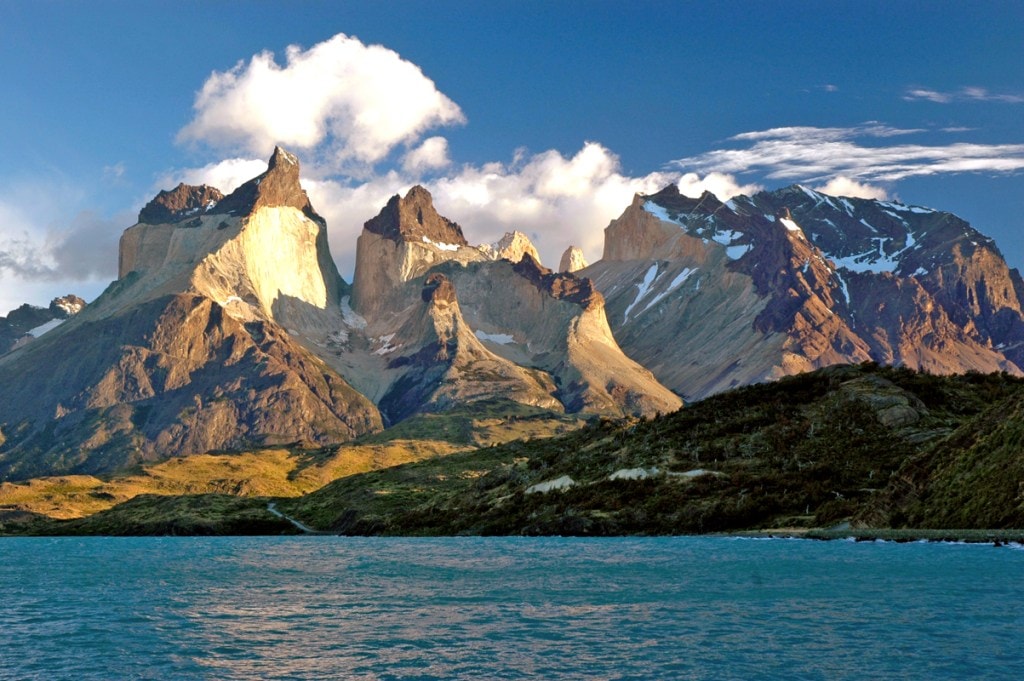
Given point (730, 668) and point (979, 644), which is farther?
point (979, 644)

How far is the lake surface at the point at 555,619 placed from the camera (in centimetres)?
5506

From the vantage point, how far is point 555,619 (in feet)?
242

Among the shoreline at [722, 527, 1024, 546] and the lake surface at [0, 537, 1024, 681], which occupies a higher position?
the shoreline at [722, 527, 1024, 546]

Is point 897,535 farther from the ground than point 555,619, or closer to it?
farther from the ground

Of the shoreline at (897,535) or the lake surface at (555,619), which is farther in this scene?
the shoreline at (897,535)

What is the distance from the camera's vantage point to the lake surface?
5506 centimetres

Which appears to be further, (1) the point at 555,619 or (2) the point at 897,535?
(2) the point at 897,535

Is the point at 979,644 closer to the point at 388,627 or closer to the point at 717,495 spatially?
the point at 388,627

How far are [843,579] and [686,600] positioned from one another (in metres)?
16.5

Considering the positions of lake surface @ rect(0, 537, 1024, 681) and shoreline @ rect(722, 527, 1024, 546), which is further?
shoreline @ rect(722, 527, 1024, 546)

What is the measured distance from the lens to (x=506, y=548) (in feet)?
527

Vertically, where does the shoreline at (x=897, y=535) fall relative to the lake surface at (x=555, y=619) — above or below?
above

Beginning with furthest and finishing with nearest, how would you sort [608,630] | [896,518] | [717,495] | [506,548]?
[717,495] < [506,548] < [896,518] < [608,630]

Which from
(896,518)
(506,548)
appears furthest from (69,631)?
(896,518)
